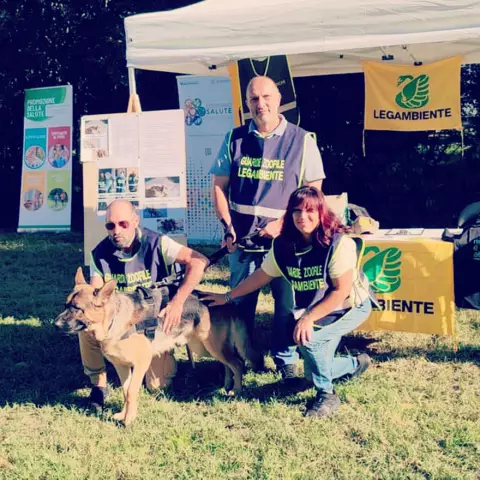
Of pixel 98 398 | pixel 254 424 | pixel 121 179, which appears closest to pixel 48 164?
pixel 121 179

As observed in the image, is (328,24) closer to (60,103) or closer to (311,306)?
(311,306)

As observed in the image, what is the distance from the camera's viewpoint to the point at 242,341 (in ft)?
12.7

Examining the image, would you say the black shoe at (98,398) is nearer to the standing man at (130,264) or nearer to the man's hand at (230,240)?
the standing man at (130,264)

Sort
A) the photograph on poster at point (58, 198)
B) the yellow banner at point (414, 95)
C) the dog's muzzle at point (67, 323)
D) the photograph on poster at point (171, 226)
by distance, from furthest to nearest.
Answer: the photograph on poster at point (58, 198), the yellow banner at point (414, 95), the photograph on poster at point (171, 226), the dog's muzzle at point (67, 323)

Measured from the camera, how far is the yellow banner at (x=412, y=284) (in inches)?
165

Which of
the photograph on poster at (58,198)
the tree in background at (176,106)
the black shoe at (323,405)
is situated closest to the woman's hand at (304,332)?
the black shoe at (323,405)

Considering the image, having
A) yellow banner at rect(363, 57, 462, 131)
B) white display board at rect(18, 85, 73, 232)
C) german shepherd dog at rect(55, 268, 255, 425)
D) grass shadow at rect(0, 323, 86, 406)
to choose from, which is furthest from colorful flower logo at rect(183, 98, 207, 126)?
german shepherd dog at rect(55, 268, 255, 425)

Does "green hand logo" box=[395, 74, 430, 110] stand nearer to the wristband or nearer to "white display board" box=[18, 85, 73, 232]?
the wristband

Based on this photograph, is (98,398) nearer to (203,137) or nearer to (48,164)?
(203,137)

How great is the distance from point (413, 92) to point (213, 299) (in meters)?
3.76

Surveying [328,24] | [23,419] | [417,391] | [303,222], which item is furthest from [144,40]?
[417,391]

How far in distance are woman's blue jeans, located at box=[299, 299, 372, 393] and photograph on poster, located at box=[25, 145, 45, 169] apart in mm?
7971

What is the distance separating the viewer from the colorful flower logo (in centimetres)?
896

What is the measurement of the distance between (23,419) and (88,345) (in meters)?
0.52
